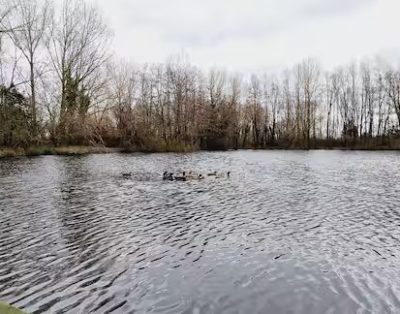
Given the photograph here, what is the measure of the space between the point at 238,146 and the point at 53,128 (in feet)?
131

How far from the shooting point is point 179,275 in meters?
7.00

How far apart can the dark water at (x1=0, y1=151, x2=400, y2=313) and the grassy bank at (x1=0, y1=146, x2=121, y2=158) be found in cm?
2374

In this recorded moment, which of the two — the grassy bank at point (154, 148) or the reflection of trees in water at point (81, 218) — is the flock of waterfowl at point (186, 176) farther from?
the grassy bank at point (154, 148)

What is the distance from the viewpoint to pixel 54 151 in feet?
137

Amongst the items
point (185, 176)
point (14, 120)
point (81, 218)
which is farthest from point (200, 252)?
point (14, 120)

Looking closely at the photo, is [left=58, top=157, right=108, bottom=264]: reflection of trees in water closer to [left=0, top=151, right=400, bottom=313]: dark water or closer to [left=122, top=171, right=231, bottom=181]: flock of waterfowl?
[left=0, top=151, right=400, bottom=313]: dark water

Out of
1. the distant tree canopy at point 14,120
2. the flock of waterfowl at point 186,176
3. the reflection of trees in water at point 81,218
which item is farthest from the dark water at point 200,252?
the distant tree canopy at point 14,120

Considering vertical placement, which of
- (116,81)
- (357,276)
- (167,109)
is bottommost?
(357,276)

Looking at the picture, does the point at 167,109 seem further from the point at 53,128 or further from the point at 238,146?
the point at 238,146

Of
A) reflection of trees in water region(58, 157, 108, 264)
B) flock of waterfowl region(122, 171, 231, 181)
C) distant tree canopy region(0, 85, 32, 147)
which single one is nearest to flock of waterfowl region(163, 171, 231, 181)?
flock of waterfowl region(122, 171, 231, 181)

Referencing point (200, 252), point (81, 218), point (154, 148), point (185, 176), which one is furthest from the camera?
point (154, 148)

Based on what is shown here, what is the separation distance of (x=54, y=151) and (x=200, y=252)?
120ft

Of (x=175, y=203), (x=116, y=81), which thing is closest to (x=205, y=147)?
(x=116, y=81)

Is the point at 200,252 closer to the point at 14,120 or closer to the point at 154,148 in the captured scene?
the point at 14,120
